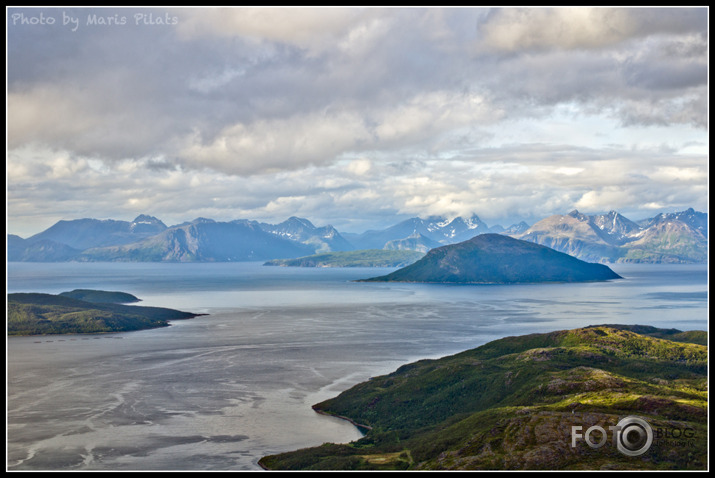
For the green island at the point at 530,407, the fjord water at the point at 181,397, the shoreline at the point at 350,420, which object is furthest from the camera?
the shoreline at the point at 350,420

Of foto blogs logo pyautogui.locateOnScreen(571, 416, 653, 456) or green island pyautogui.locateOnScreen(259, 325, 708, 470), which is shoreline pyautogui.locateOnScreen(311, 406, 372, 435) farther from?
foto blogs logo pyautogui.locateOnScreen(571, 416, 653, 456)

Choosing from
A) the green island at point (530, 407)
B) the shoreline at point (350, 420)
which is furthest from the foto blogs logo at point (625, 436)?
the shoreline at point (350, 420)

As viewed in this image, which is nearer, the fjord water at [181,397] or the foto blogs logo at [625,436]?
the foto blogs logo at [625,436]

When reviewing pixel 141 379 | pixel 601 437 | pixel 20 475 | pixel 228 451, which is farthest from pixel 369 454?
pixel 141 379

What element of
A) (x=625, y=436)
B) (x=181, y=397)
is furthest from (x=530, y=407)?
(x=181, y=397)

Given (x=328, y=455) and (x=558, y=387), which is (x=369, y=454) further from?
(x=558, y=387)

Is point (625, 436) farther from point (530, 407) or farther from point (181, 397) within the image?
point (181, 397)

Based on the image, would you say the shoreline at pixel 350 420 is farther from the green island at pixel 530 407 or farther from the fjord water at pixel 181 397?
the fjord water at pixel 181 397
